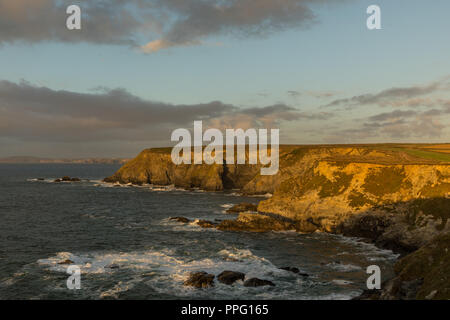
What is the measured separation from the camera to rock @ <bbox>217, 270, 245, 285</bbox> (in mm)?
30641

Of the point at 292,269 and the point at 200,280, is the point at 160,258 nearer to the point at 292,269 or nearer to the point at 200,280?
the point at 200,280

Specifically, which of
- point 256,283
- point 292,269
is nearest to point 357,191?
point 292,269

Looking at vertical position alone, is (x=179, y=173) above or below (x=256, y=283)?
above

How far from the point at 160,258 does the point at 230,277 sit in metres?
10.6

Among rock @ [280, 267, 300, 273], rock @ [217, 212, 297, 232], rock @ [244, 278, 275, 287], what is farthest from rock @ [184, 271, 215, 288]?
rock @ [217, 212, 297, 232]

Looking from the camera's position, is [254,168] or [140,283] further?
[254,168]

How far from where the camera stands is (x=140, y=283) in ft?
100

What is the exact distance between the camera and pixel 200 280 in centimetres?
3022

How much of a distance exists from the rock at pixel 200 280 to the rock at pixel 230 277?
0.84 meters

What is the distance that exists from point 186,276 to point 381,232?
29312mm

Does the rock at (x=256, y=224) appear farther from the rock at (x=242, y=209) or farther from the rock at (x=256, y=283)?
the rock at (x=256, y=283)
